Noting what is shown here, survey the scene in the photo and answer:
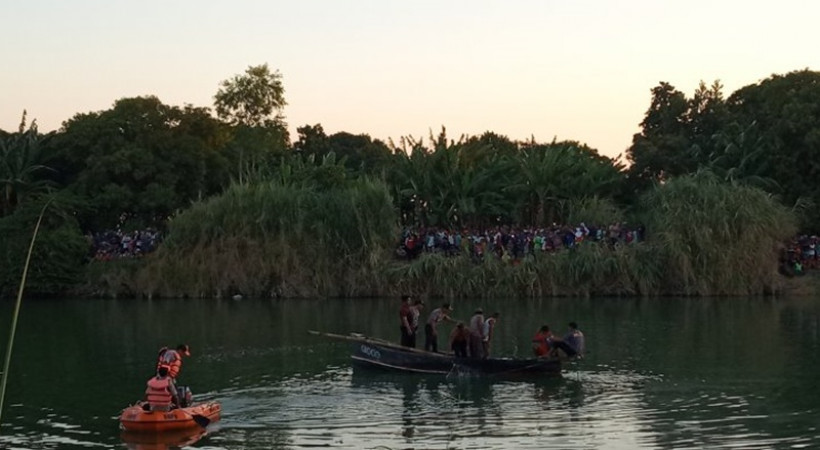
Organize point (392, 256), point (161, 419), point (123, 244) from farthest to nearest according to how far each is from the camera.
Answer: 1. point (123, 244)
2. point (392, 256)
3. point (161, 419)

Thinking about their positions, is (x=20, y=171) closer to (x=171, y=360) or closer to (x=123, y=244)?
(x=123, y=244)

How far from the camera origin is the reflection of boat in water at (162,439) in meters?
17.2

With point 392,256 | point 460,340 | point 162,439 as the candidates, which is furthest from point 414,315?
point 392,256

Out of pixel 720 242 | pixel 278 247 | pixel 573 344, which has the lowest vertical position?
pixel 573 344

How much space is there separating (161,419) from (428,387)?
24.1 ft

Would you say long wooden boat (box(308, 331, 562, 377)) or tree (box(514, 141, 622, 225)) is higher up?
tree (box(514, 141, 622, 225))

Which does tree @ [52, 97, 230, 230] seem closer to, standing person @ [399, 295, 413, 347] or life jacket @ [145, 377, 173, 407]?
standing person @ [399, 295, 413, 347]

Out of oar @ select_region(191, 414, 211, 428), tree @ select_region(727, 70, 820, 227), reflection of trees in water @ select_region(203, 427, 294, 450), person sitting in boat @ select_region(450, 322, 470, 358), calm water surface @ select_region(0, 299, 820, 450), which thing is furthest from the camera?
tree @ select_region(727, 70, 820, 227)

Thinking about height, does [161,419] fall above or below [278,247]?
below

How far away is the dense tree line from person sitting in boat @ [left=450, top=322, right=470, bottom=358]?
2520 cm

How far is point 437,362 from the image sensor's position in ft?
81.1

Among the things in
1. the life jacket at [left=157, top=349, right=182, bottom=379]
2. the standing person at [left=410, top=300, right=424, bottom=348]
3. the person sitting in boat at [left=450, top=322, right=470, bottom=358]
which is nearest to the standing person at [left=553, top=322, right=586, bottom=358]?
the person sitting in boat at [left=450, top=322, right=470, bottom=358]

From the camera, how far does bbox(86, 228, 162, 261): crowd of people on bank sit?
52.6m

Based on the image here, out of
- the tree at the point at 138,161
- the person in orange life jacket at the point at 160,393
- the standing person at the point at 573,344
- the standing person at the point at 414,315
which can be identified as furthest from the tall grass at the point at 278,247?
the person in orange life jacket at the point at 160,393
